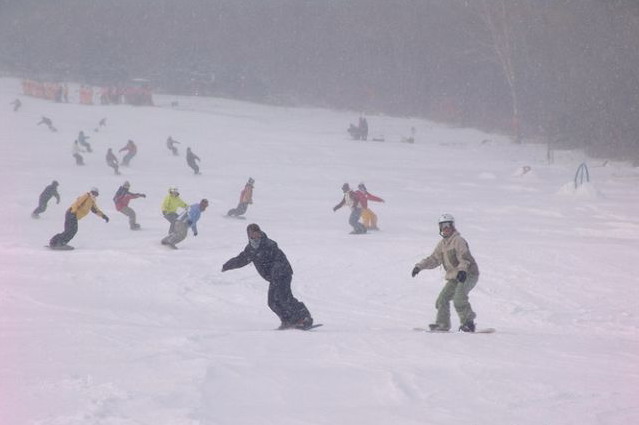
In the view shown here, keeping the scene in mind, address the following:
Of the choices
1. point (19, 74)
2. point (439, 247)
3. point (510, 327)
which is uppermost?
point (19, 74)

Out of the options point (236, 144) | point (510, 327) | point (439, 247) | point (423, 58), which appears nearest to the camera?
point (439, 247)

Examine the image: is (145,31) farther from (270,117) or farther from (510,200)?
(510,200)

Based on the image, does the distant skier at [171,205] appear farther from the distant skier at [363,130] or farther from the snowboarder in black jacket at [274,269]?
the distant skier at [363,130]

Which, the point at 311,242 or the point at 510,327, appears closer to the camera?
the point at 510,327

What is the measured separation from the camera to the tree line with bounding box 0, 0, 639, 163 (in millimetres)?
48969

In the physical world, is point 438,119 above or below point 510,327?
above

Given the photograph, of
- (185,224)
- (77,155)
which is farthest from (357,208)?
(77,155)

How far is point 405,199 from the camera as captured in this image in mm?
27875

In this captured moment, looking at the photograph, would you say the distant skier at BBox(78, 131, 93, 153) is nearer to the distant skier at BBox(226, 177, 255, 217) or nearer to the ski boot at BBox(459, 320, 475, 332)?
the distant skier at BBox(226, 177, 255, 217)

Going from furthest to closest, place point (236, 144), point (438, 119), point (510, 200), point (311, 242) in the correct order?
1. point (438, 119)
2. point (236, 144)
3. point (510, 200)
4. point (311, 242)

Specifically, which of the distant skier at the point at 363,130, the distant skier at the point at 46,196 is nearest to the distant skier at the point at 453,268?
the distant skier at the point at 46,196

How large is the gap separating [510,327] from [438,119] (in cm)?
4103

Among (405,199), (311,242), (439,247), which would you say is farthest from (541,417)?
(405,199)

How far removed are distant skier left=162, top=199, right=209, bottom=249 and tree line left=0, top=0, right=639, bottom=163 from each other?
98.2ft
